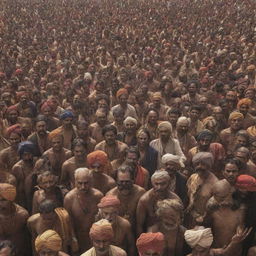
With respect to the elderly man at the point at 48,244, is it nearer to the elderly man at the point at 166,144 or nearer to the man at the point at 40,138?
the elderly man at the point at 166,144

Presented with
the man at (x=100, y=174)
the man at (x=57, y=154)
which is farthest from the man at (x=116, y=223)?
the man at (x=57, y=154)

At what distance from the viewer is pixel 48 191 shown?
16.5ft

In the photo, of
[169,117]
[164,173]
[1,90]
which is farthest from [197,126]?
[1,90]

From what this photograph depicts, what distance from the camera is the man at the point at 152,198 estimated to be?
4727 millimetres

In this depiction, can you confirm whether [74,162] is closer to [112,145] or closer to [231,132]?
[112,145]

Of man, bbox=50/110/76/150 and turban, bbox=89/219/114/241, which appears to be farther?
man, bbox=50/110/76/150

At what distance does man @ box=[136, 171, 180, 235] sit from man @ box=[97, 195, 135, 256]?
1.11ft

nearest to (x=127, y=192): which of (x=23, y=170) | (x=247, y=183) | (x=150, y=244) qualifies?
(x=150, y=244)

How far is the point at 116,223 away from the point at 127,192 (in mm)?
585

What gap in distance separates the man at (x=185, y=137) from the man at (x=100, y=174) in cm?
162

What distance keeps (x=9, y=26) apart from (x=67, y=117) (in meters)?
17.2

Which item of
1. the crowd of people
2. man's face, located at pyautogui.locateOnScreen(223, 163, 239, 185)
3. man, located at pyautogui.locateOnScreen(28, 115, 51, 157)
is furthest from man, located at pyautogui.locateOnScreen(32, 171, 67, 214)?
man's face, located at pyautogui.locateOnScreen(223, 163, 239, 185)

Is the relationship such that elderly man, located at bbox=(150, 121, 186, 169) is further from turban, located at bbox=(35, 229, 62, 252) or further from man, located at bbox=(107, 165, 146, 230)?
turban, located at bbox=(35, 229, 62, 252)

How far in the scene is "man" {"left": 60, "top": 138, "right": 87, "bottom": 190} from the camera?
19.5ft
